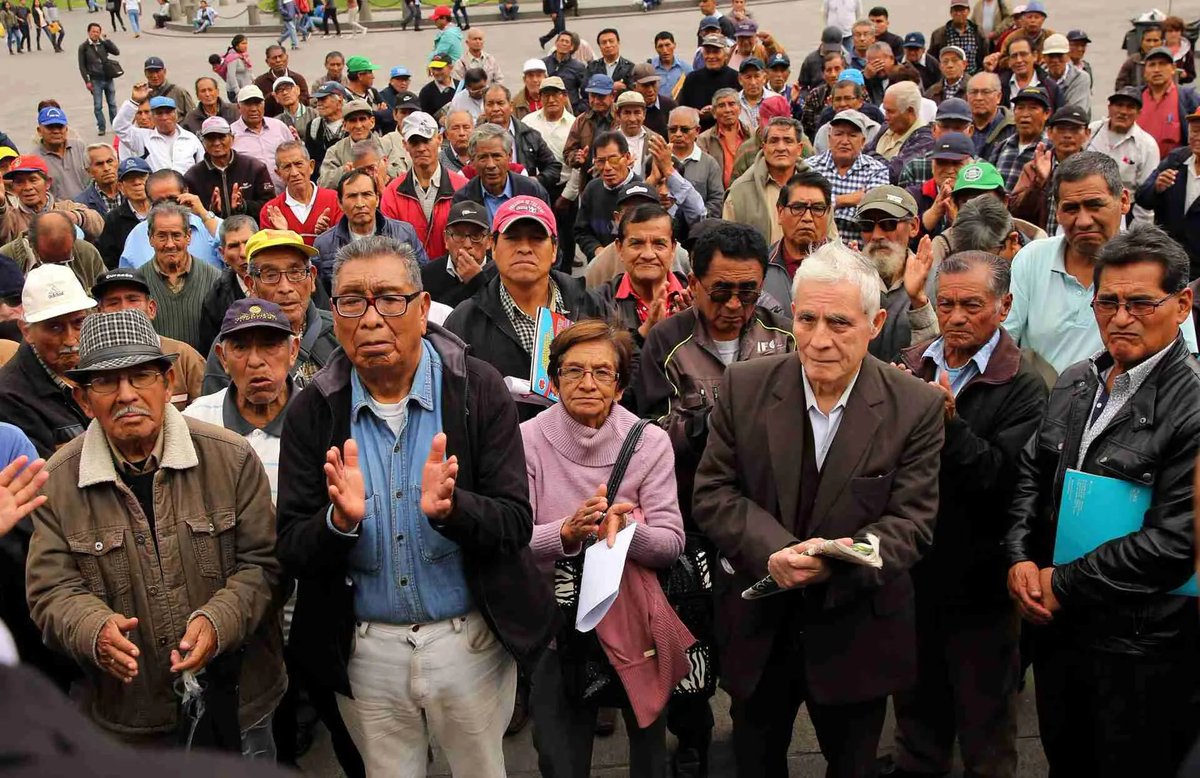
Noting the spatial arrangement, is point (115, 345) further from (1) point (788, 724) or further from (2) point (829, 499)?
(1) point (788, 724)

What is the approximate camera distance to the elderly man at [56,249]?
296 inches

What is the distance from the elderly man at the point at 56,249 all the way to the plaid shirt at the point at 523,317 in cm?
344

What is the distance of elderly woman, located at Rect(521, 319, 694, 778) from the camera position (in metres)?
4.23

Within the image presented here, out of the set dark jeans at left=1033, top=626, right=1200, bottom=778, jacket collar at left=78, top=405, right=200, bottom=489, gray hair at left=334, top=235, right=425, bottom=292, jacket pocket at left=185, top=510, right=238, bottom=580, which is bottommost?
dark jeans at left=1033, top=626, right=1200, bottom=778

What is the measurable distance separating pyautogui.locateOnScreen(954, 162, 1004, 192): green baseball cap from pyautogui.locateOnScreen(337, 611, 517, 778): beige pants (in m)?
4.19

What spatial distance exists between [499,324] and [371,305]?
176 centimetres

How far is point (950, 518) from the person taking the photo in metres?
4.45

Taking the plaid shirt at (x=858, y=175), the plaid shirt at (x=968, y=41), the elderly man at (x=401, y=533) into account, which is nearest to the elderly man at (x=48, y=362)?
the elderly man at (x=401, y=533)

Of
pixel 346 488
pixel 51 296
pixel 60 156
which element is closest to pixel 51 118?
pixel 60 156

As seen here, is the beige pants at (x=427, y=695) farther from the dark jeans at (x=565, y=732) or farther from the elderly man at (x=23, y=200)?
the elderly man at (x=23, y=200)

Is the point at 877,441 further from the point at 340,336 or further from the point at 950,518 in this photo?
the point at 340,336

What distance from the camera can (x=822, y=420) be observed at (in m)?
3.95

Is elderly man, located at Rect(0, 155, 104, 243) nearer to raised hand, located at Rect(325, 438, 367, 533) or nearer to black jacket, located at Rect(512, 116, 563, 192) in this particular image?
black jacket, located at Rect(512, 116, 563, 192)

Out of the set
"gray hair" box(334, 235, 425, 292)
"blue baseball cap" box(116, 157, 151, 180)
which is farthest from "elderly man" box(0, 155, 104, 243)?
"gray hair" box(334, 235, 425, 292)
